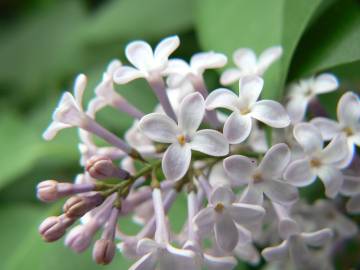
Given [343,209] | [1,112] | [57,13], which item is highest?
[57,13]

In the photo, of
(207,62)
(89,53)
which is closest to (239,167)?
(207,62)

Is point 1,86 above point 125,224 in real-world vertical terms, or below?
above

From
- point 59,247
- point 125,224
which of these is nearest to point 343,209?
point 125,224

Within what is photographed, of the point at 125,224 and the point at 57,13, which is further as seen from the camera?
the point at 57,13

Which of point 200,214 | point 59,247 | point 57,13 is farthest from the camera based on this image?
point 57,13

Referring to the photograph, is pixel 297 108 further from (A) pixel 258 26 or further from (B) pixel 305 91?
(A) pixel 258 26

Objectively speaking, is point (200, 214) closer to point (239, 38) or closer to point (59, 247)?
point (239, 38)

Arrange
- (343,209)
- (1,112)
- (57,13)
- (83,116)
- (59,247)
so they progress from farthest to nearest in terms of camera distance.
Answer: (57,13), (1,112), (59,247), (343,209), (83,116)

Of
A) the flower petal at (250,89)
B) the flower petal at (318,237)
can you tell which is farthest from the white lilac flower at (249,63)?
the flower petal at (318,237)

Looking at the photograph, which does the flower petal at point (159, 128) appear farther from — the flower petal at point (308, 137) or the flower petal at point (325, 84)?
the flower petal at point (325, 84)
